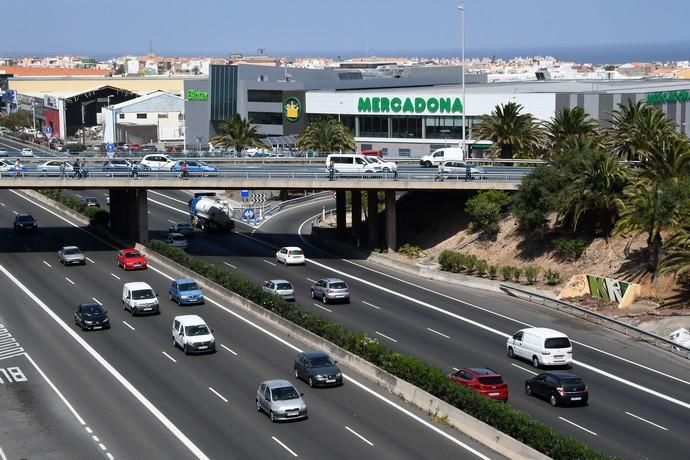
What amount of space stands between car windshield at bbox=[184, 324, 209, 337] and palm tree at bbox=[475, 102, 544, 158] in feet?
144

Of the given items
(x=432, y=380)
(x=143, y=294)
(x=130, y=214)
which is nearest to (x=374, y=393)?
(x=432, y=380)

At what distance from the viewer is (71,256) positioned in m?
73.1

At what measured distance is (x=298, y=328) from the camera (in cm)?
5356

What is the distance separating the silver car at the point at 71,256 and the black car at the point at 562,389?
3922 cm

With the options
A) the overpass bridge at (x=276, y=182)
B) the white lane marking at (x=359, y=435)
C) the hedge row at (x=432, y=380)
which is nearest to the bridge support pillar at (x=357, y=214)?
the overpass bridge at (x=276, y=182)

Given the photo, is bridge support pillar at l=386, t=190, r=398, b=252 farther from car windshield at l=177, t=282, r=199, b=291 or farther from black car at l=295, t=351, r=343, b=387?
black car at l=295, t=351, r=343, b=387

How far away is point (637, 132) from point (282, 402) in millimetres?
44128

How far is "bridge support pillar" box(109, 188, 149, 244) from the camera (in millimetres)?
78750

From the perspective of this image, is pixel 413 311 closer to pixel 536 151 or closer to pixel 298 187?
pixel 298 187

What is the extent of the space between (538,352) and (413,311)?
13.0m

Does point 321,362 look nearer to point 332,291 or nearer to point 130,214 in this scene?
point 332,291

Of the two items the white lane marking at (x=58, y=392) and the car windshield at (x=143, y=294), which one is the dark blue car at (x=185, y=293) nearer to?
the car windshield at (x=143, y=294)

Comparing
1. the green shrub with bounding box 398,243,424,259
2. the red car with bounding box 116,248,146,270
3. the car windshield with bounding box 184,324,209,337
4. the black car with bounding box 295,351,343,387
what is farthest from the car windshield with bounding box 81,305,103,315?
the green shrub with bounding box 398,243,424,259

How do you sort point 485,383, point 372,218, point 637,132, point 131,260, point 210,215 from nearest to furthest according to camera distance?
point 485,383 → point 131,260 → point 637,132 → point 372,218 → point 210,215
